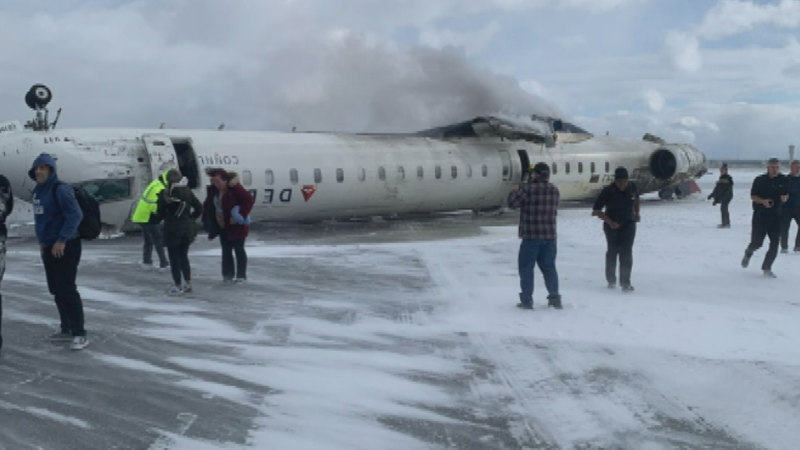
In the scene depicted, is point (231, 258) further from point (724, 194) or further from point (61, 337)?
point (724, 194)

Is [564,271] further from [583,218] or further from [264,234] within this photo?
[583,218]

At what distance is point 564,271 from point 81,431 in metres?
8.21

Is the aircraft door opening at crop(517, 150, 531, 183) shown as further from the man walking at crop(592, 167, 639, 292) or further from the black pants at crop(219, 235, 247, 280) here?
the black pants at crop(219, 235, 247, 280)

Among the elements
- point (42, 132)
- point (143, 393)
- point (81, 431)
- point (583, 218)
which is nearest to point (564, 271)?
point (143, 393)

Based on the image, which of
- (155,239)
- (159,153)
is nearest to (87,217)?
(155,239)

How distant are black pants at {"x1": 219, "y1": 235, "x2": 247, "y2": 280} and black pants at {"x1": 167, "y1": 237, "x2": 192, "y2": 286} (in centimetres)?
83

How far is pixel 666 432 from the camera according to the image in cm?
475

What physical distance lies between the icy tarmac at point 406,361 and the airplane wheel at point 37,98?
21.7 feet

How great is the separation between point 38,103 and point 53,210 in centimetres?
1211

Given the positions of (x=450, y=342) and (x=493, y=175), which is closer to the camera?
(x=450, y=342)

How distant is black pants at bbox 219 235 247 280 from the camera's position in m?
10.2

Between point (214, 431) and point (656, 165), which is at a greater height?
point (656, 165)

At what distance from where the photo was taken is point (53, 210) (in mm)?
6492

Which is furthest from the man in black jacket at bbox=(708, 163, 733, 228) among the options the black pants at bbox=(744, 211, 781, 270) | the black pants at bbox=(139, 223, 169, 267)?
the black pants at bbox=(139, 223, 169, 267)
